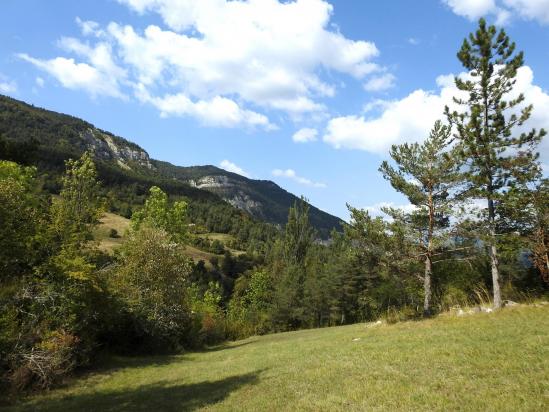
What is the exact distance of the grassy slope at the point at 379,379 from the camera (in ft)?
29.4

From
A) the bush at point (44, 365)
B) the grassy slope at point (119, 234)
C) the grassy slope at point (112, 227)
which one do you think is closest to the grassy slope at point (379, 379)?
the bush at point (44, 365)

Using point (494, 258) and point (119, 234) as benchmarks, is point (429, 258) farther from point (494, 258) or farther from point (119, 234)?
point (119, 234)

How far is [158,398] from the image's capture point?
13.9 meters

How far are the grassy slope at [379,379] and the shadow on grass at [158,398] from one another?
43 mm

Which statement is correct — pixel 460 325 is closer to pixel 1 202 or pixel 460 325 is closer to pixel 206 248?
pixel 1 202

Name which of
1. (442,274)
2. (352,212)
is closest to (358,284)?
(442,274)

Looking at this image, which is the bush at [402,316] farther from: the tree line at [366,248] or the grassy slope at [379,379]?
the grassy slope at [379,379]

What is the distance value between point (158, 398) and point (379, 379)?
24.9 ft

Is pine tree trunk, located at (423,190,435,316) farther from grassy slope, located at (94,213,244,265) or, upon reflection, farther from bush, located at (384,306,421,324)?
grassy slope, located at (94,213,244,265)

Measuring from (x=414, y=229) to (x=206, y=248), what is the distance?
132m

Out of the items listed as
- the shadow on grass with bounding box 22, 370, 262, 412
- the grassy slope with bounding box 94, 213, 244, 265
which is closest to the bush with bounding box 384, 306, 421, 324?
the shadow on grass with bounding box 22, 370, 262, 412

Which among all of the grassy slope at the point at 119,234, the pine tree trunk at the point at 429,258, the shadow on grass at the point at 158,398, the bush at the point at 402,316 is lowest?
the shadow on grass at the point at 158,398

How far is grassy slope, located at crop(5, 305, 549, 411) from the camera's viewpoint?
8960mm

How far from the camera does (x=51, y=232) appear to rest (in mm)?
21094
